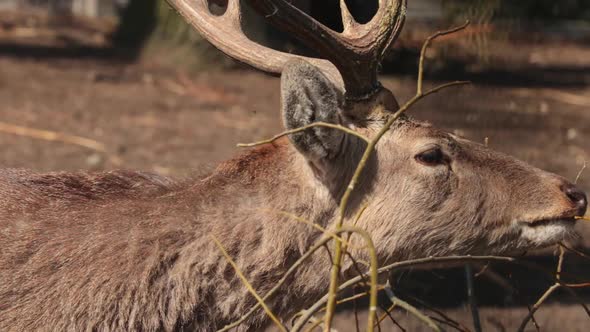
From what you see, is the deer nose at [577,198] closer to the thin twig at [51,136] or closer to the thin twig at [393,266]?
the thin twig at [393,266]

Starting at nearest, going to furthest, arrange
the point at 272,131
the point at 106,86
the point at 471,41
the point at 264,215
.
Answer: the point at 264,215
the point at 471,41
the point at 272,131
the point at 106,86

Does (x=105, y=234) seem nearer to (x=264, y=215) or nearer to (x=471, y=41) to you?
(x=264, y=215)

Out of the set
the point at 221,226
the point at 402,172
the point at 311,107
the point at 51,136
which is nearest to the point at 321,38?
the point at 311,107

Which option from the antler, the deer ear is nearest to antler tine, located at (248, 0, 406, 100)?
the antler

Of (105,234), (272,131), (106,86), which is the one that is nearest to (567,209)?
(105,234)

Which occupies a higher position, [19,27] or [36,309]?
[36,309]

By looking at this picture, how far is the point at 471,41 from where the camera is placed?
6145 mm

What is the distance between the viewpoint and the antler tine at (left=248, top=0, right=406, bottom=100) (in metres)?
3.87

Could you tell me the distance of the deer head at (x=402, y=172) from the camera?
397 cm

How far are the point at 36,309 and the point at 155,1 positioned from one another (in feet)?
35.9

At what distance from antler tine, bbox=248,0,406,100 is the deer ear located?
0.13 metres

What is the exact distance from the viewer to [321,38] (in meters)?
3.91

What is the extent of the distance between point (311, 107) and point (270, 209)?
17.5 inches

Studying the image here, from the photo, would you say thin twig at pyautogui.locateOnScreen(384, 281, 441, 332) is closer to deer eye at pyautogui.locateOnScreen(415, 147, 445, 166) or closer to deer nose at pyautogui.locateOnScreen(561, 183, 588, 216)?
deer eye at pyautogui.locateOnScreen(415, 147, 445, 166)
